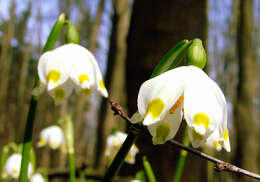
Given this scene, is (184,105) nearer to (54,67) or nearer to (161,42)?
(54,67)

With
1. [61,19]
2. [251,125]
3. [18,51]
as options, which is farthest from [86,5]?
[61,19]

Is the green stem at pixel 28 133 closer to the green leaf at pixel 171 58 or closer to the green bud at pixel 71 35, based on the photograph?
the green bud at pixel 71 35

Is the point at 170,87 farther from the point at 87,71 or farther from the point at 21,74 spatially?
the point at 21,74

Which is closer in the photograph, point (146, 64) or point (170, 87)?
point (170, 87)

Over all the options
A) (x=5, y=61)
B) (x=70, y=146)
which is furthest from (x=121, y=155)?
(x=5, y=61)

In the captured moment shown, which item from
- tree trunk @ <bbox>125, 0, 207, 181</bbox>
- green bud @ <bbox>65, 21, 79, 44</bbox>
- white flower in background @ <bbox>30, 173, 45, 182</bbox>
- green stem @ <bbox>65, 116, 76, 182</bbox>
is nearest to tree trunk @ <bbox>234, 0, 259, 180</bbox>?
tree trunk @ <bbox>125, 0, 207, 181</bbox>

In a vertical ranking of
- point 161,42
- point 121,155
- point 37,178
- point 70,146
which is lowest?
point 37,178

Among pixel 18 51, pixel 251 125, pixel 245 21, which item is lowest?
pixel 251 125
